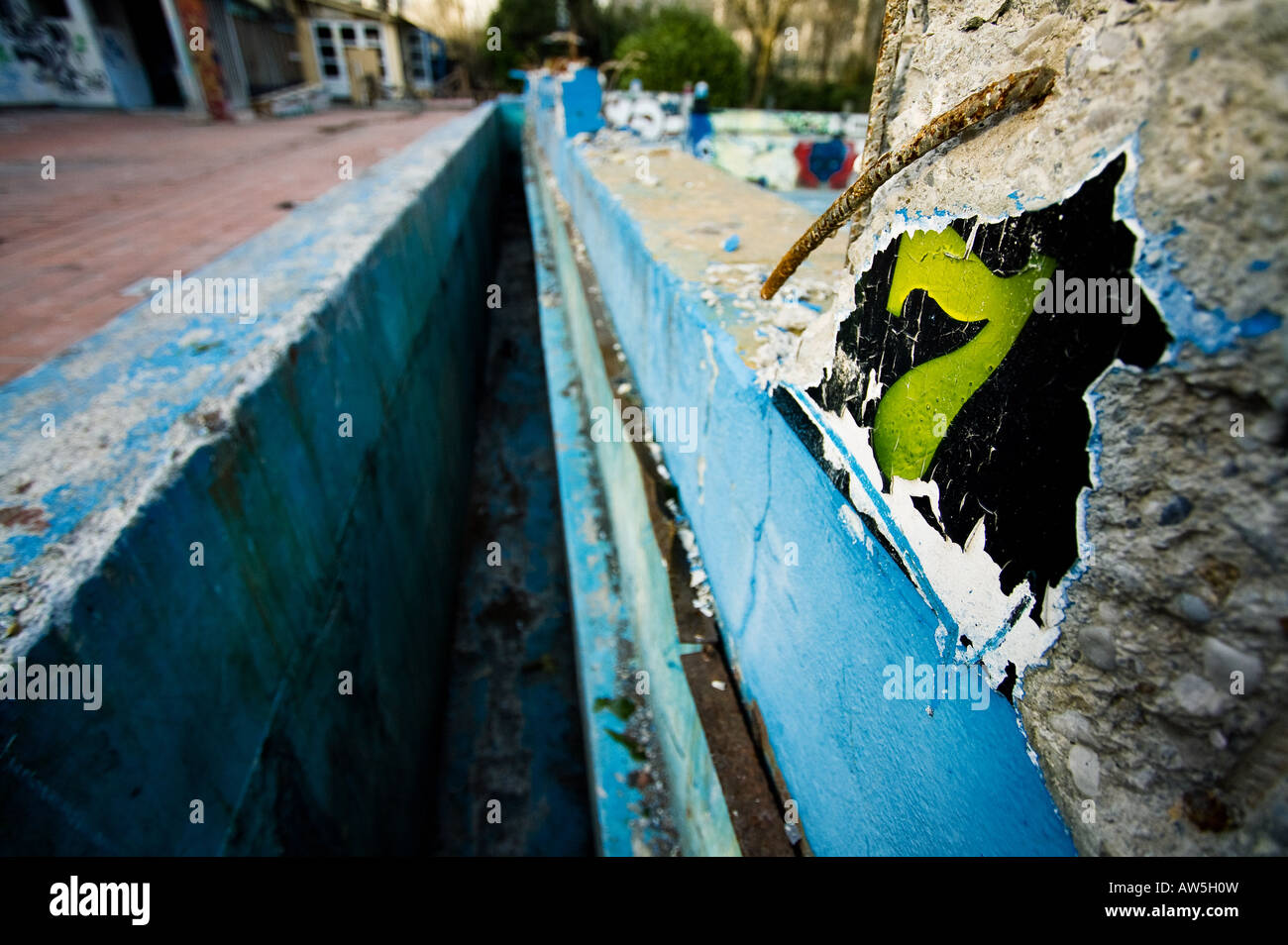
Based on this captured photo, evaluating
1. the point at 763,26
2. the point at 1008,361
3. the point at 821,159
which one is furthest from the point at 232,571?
the point at 763,26

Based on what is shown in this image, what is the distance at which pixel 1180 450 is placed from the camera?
0.54 metres

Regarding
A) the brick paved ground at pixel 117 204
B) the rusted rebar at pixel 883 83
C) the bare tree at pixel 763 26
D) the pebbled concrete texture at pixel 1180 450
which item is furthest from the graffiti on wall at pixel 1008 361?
the bare tree at pixel 763 26

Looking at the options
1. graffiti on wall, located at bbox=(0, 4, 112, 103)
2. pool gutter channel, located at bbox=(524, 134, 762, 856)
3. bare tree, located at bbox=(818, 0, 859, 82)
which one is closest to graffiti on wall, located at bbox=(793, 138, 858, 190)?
bare tree, located at bbox=(818, 0, 859, 82)

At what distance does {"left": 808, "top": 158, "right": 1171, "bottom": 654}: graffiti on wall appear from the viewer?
0.60 m

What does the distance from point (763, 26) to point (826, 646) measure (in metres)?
20.9

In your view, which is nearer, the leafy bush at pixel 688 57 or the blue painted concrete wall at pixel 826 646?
the blue painted concrete wall at pixel 826 646

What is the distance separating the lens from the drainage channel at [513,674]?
4039mm

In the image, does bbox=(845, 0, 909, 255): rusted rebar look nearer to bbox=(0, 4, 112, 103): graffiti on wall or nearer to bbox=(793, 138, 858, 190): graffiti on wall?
bbox=(793, 138, 858, 190): graffiti on wall

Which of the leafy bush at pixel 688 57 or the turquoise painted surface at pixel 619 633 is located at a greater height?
the leafy bush at pixel 688 57

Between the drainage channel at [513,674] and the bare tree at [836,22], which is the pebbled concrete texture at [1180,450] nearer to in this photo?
the drainage channel at [513,674]

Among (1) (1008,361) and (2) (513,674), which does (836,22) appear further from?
(1) (1008,361)

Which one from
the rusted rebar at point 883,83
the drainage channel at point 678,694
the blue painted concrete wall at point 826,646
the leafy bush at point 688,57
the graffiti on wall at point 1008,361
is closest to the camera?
the graffiti on wall at point 1008,361

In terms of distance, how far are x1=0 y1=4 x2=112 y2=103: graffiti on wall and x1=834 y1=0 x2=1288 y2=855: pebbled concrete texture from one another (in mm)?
19513

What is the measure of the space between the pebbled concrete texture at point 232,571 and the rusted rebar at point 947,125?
68.9 inches
